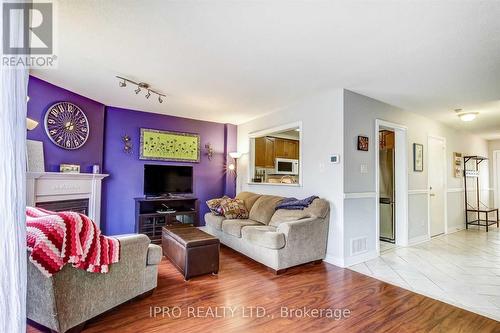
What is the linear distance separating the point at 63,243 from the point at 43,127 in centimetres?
280

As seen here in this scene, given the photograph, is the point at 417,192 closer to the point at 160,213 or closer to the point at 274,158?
the point at 274,158

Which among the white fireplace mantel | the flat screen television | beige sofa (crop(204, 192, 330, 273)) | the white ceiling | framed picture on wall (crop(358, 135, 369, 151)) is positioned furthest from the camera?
the flat screen television

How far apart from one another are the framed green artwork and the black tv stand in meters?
0.87

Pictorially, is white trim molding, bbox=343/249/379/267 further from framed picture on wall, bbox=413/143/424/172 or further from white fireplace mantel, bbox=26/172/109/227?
white fireplace mantel, bbox=26/172/109/227

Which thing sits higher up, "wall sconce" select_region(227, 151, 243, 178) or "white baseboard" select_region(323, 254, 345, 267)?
"wall sconce" select_region(227, 151, 243, 178)

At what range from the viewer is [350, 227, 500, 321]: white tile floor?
8.36ft

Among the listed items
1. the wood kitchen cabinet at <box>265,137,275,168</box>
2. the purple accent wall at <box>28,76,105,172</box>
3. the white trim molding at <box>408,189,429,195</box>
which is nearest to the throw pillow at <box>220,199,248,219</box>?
the wood kitchen cabinet at <box>265,137,275,168</box>

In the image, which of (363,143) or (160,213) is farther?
(160,213)

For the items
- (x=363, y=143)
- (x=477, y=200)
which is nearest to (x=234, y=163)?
(x=363, y=143)

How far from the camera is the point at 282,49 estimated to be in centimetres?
246

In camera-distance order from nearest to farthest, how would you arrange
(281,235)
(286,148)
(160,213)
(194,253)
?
(194,253) → (281,235) → (160,213) → (286,148)

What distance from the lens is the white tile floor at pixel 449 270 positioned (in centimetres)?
255

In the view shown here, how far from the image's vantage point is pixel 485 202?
23.3 feet

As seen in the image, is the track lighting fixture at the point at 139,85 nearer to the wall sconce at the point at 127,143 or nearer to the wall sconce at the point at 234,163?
the wall sconce at the point at 127,143
